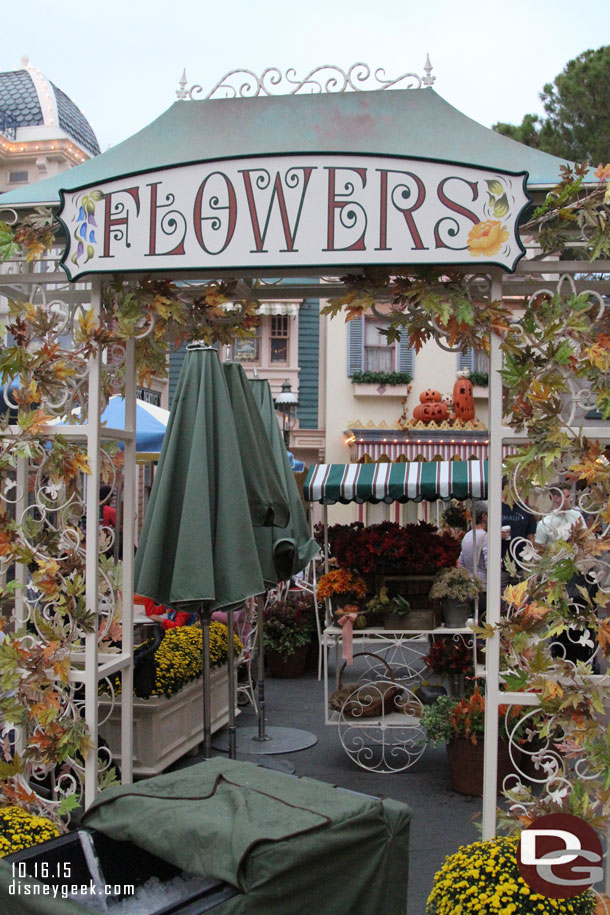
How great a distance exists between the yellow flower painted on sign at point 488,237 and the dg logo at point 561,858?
2237 mm

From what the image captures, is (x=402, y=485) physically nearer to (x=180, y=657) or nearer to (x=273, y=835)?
(x=180, y=657)

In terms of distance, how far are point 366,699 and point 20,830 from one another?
10.9ft

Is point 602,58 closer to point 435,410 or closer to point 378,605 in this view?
point 435,410

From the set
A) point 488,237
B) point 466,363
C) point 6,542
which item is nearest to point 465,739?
point 6,542

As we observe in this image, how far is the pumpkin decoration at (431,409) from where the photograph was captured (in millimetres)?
18328

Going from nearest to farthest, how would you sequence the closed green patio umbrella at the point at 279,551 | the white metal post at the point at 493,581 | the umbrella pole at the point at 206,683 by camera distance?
the white metal post at the point at 493,581 < the umbrella pole at the point at 206,683 < the closed green patio umbrella at the point at 279,551

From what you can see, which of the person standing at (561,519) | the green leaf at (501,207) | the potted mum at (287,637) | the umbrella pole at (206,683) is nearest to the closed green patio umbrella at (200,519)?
the umbrella pole at (206,683)

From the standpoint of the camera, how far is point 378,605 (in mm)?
6477

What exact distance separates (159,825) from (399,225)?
2.55m

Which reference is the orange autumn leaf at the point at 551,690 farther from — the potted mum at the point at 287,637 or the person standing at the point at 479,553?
the potted mum at the point at 287,637

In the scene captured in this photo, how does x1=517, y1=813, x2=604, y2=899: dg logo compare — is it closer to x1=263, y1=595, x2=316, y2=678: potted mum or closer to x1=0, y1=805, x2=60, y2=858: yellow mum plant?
x1=0, y1=805, x2=60, y2=858: yellow mum plant

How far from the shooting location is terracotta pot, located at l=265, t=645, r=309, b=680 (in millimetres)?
9555

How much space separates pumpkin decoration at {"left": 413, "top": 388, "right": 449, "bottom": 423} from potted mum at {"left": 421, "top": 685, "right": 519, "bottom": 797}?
1257cm

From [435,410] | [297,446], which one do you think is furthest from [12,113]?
[435,410]
